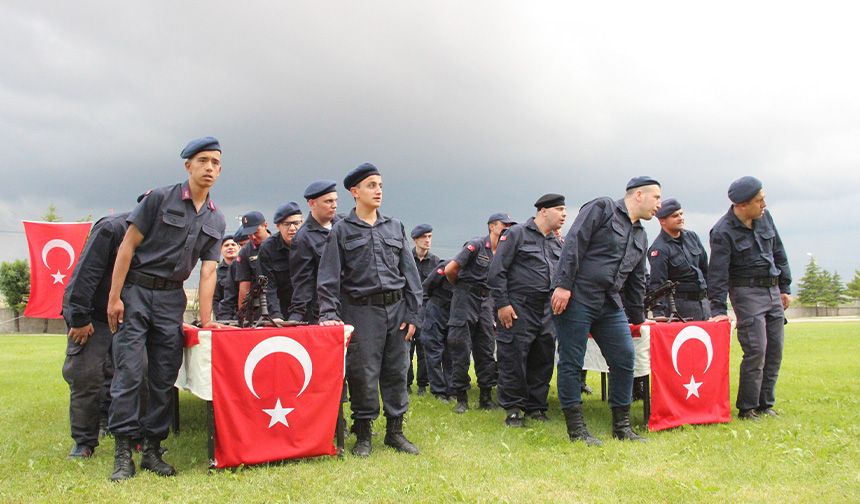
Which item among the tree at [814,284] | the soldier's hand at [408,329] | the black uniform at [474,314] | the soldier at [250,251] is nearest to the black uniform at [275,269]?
the soldier at [250,251]

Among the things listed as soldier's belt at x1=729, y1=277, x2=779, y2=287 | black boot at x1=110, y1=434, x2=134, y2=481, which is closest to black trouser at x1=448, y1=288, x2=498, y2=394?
soldier's belt at x1=729, y1=277, x2=779, y2=287

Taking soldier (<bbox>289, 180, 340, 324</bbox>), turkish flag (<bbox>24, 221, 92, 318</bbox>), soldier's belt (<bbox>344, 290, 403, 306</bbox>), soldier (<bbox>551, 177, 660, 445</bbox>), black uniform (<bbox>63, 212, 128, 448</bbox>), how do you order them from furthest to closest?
turkish flag (<bbox>24, 221, 92, 318</bbox>)
soldier (<bbox>289, 180, 340, 324</bbox>)
soldier (<bbox>551, 177, 660, 445</bbox>)
soldier's belt (<bbox>344, 290, 403, 306</bbox>)
black uniform (<bbox>63, 212, 128, 448</bbox>)

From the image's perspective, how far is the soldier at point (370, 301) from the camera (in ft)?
16.2

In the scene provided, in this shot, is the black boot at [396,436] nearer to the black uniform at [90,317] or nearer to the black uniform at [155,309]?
the black uniform at [155,309]

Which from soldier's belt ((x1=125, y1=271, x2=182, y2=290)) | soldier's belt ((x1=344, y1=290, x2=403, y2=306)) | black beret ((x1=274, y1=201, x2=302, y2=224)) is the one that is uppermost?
black beret ((x1=274, y1=201, x2=302, y2=224))

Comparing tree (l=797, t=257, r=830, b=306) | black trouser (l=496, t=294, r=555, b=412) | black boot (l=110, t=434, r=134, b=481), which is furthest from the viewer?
tree (l=797, t=257, r=830, b=306)

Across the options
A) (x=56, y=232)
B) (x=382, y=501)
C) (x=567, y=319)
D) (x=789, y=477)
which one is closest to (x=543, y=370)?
(x=567, y=319)

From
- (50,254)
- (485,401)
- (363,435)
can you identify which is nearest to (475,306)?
(485,401)

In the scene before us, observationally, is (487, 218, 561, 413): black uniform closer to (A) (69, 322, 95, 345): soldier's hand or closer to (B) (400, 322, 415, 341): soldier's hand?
(B) (400, 322, 415, 341): soldier's hand

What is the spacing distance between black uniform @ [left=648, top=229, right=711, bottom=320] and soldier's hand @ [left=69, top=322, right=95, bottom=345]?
18.1 feet

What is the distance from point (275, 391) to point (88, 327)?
158 cm

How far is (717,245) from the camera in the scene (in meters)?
6.31

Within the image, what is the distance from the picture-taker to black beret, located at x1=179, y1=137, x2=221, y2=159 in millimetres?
4523

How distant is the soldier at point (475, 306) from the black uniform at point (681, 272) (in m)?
1.71
